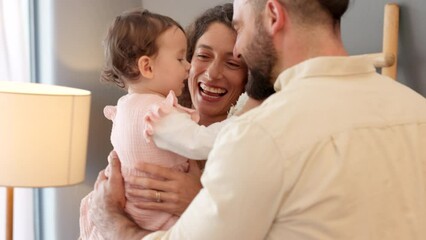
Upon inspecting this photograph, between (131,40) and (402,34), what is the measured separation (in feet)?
2.29

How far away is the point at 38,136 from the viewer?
Result: 78.1 inches

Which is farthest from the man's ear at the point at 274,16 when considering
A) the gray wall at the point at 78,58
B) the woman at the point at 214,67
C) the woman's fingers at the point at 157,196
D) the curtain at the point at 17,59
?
the curtain at the point at 17,59

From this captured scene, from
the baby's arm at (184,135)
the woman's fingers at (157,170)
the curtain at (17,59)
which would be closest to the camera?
the baby's arm at (184,135)

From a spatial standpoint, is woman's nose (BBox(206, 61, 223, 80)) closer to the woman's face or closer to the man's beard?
the woman's face

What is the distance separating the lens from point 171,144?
1.29 metres

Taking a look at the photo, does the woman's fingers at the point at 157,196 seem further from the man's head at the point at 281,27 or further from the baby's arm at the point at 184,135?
the man's head at the point at 281,27

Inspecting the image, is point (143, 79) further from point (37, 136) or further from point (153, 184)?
point (37, 136)

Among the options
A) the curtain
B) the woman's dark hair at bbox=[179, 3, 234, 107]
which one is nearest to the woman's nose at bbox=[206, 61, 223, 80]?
the woman's dark hair at bbox=[179, 3, 234, 107]

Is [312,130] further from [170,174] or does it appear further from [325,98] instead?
[170,174]

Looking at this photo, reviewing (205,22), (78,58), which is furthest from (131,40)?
(78,58)

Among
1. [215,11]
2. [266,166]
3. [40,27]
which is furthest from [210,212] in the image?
[40,27]

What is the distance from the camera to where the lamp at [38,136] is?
76.5 inches

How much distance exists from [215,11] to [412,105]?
985 millimetres

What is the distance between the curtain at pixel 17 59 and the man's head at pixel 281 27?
1730 millimetres
